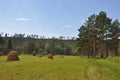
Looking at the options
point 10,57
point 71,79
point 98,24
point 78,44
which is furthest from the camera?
point 78,44

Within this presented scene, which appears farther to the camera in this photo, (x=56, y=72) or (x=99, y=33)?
(x=99, y=33)

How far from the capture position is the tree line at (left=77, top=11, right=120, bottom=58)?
295ft

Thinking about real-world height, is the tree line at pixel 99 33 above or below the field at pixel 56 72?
above

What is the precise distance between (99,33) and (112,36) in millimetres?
8598

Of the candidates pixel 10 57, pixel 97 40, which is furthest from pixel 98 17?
pixel 10 57

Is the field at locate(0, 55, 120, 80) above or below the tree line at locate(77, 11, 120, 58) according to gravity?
below

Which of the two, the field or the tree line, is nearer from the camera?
the field

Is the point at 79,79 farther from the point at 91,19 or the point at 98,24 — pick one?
the point at 91,19

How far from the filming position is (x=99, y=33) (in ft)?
297

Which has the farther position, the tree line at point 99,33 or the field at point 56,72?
the tree line at point 99,33

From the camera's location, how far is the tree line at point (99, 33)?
8988 cm

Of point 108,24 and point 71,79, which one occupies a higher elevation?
point 108,24

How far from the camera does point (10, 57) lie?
5219 centimetres

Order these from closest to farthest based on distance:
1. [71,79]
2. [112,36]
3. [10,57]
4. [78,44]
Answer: [71,79]
[10,57]
[112,36]
[78,44]
